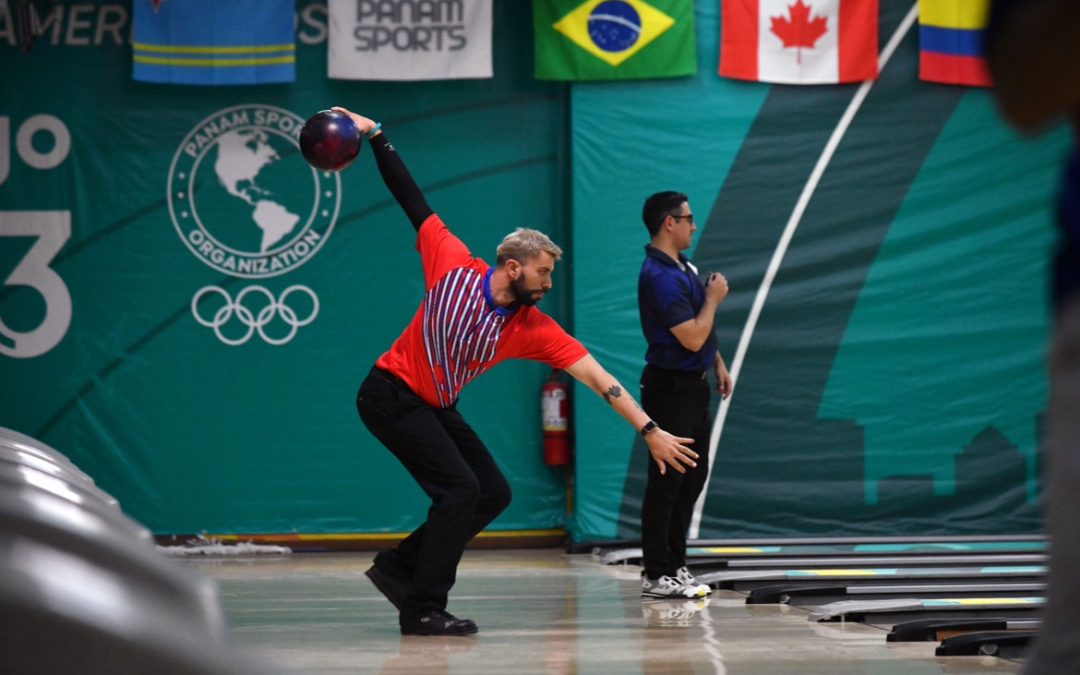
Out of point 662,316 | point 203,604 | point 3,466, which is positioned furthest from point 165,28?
point 203,604

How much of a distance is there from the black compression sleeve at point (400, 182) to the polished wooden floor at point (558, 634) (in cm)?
163

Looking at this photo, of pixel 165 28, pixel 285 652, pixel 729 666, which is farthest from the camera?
pixel 165 28

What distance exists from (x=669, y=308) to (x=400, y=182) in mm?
1500

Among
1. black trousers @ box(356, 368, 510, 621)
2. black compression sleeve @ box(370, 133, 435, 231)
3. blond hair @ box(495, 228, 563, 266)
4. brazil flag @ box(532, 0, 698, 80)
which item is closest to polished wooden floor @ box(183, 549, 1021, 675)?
black trousers @ box(356, 368, 510, 621)

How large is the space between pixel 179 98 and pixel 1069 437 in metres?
8.74

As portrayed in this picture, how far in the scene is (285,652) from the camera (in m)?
4.85

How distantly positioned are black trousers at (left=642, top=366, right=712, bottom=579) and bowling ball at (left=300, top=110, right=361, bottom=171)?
1.81 m

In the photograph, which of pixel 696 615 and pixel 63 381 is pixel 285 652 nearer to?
pixel 696 615

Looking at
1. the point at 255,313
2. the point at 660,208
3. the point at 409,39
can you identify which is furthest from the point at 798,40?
the point at 255,313

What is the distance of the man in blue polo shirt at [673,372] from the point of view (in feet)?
21.1

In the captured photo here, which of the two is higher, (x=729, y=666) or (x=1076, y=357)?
(x=1076, y=357)

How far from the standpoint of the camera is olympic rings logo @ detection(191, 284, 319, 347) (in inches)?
380

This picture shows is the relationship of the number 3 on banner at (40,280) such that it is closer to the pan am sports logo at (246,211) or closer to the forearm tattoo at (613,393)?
the pan am sports logo at (246,211)

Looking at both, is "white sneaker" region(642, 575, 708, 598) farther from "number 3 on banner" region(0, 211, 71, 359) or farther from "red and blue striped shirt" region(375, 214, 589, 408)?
"number 3 on banner" region(0, 211, 71, 359)
